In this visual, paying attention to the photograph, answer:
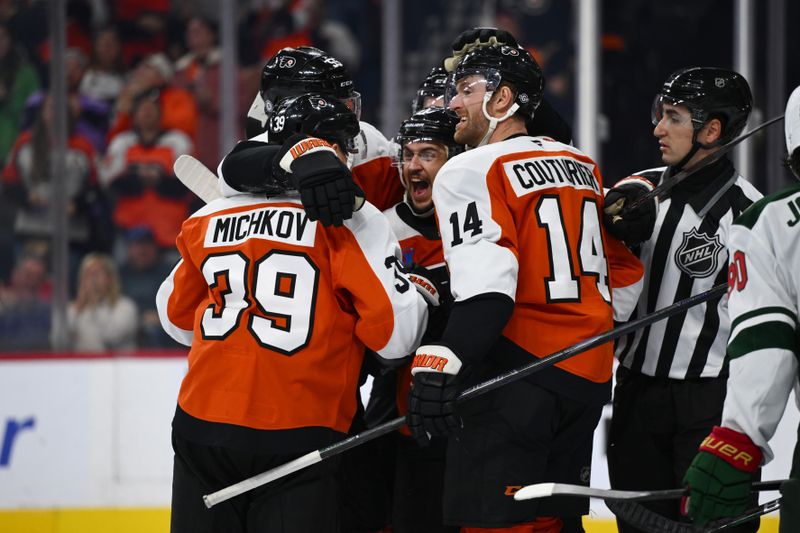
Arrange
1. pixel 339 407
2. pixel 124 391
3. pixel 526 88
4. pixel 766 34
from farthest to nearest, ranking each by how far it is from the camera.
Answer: pixel 766 34 → pixel 124 391 → pixel 526 88 → pixel 339 407

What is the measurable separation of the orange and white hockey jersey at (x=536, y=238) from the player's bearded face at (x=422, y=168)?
1.40 feet

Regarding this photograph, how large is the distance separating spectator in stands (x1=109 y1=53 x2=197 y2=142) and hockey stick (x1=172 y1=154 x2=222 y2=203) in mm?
3207

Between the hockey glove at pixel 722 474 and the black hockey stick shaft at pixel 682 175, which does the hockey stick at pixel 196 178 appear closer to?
the black hockey stick shaft at pixel 682 175

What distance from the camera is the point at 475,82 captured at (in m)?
2.54

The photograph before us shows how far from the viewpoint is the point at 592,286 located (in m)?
→ 2.42

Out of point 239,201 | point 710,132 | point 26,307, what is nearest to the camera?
point 239,201

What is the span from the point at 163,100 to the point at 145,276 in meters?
0.90

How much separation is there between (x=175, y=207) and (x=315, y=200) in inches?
148

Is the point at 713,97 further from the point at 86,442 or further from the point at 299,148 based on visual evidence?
the point at 86,442

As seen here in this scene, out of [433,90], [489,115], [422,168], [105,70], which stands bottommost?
[422,168]

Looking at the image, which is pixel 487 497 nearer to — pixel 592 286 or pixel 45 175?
pixel 592 286

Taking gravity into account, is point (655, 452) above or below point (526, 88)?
below

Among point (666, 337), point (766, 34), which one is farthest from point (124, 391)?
point (766, 34)

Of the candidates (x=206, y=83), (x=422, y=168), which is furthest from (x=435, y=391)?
(x=206, y=83)
